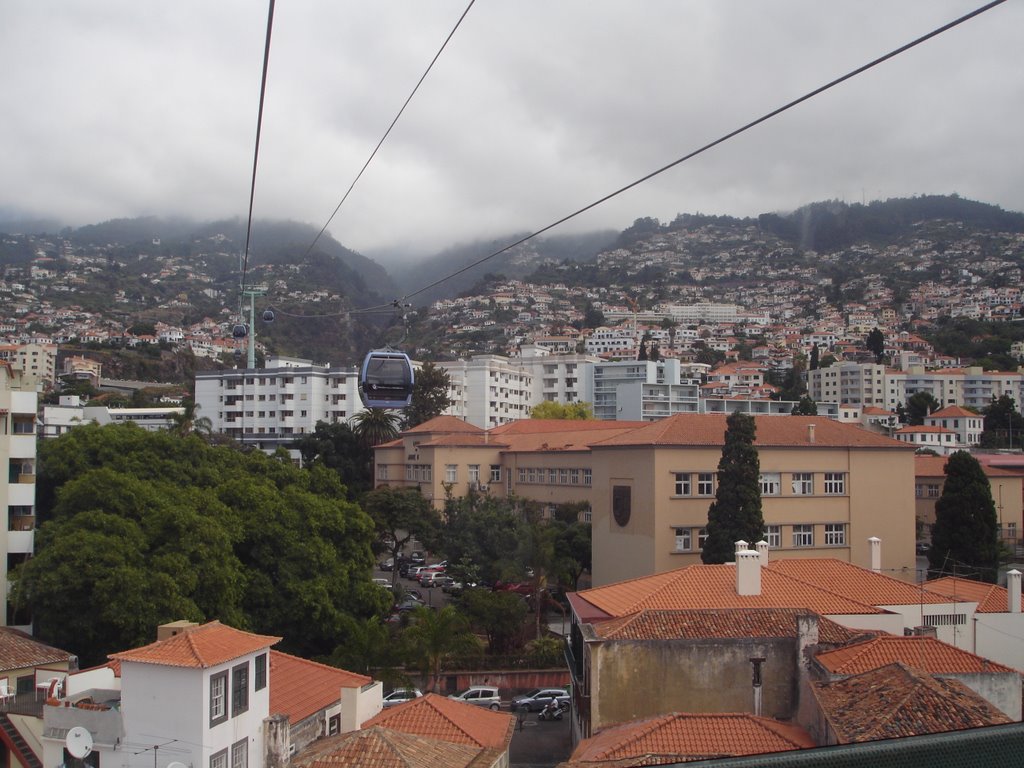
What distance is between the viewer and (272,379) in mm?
67375

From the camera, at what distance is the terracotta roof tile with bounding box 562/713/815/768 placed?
11.7 m

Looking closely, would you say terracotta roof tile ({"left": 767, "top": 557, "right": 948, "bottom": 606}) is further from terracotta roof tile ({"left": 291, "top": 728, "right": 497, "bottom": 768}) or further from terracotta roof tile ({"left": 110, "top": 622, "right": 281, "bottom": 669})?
terracotta roof tile ({"left": 110, "top": 622, "right": 281, "bottom": 669})

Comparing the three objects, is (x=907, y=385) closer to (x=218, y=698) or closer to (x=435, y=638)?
(x=435, y=638)

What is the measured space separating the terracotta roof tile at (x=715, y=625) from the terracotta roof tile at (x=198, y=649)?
5.63 metres

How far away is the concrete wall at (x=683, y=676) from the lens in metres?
14.6

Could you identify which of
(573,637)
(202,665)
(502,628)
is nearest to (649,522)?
(502,628)

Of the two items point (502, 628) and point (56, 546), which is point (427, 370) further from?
point (56, 546)

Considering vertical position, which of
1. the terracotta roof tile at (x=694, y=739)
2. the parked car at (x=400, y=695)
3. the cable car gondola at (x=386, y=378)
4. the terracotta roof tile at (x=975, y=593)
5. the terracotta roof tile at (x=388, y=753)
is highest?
the cable car gondola at (x=386, y=378)

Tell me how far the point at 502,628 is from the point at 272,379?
144 ft

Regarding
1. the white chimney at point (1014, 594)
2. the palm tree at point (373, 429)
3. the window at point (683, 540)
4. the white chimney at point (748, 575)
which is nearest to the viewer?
the white chimney at point (748, 575)

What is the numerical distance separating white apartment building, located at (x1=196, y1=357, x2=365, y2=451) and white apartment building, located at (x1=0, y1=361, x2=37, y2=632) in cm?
3916

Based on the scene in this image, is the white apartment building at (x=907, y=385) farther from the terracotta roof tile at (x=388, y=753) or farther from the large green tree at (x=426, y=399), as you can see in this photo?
the terracotta roof tile at (x=388, y=753)

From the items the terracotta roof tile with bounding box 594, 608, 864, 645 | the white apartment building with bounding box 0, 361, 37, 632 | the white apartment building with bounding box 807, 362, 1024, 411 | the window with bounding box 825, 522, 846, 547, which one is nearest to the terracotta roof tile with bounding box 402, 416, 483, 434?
the window with bounding box 825, 522, 846, 547

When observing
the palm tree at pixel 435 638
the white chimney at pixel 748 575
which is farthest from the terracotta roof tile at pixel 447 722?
the palm tree at pixel 435 638
